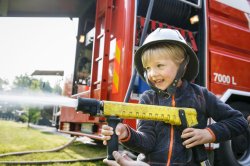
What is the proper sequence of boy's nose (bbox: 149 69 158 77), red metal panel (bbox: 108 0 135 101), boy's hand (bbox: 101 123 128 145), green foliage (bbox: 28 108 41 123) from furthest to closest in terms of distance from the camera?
green foliage (bbox: 28 108 41 123), red metal panel (bbox: 108 0 135 101), boy's nose (bbox: 149 69 158 77), boy's hand (bbox: 101 123 128 145)

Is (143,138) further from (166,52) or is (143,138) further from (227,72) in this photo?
(227,72)

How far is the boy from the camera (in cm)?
158

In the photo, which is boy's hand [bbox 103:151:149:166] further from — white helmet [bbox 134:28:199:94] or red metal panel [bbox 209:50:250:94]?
red metal panel [bbox 209:50:250:94]

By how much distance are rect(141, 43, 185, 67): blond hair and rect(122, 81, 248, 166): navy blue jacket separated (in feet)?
0.60

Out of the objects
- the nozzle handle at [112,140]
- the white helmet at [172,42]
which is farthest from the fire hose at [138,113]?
the white helmet at [172,42]

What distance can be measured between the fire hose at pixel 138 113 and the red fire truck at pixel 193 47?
→ 1310 mm

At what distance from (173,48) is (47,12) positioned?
3.64 metres

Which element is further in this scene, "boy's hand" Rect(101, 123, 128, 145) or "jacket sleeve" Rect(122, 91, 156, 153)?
"jacket sleeve" Rect(122, 91, 156, 153)

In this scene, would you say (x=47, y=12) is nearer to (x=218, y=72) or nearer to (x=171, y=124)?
(x=218, y=72)

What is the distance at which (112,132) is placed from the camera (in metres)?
1.40

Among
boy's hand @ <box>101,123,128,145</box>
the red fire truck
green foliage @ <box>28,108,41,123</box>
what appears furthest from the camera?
green foliage @ <box>28,108,41,123</box>

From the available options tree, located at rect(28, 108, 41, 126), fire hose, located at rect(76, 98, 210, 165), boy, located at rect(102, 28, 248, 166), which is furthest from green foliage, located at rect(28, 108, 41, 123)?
fire hose, located at rect(76, 98, 210, 165)

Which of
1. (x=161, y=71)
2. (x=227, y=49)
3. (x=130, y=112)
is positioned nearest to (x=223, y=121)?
(x=161, y=71)

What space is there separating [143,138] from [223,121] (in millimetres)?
490
